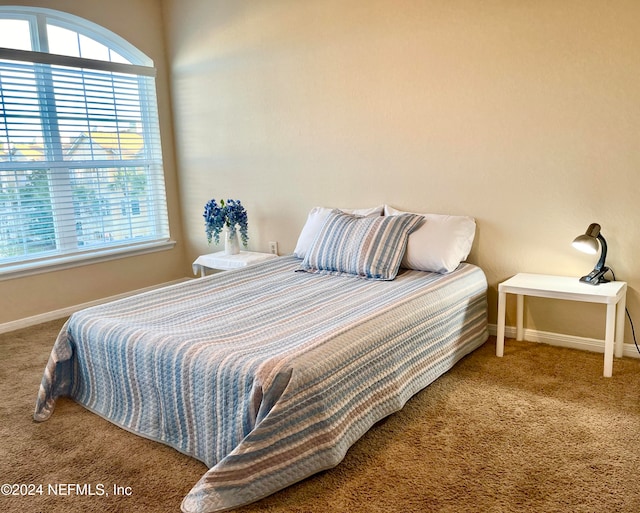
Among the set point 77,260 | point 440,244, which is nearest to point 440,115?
point 440,244

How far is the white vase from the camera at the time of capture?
13.6 feet

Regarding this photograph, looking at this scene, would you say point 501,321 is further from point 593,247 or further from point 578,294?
point 593,247

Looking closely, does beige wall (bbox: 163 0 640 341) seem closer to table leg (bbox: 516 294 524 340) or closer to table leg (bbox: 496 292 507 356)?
table leg (bbox: 516 294 524 340)

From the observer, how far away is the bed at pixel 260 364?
5.88ft

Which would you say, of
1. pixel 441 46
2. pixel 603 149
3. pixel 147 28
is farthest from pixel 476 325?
pixel 147 28

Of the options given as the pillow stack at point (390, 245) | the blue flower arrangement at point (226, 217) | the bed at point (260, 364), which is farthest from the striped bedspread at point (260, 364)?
the blue flower arrangement at point (226, 217)

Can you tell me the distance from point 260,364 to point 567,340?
6.77 ft

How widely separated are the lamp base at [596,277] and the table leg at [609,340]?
230 millimetres

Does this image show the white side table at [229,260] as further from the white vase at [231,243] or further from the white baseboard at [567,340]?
the white baseboard at [567,340]

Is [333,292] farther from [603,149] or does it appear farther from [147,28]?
[147,28]

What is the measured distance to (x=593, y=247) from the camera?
8.75ft

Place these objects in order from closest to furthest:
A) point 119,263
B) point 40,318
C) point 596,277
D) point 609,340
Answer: point 609,340, point 596,277, point 40,318, point 119,263

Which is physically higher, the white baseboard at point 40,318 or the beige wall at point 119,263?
the beige wall at point 119,263

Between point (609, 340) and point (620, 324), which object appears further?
point (620, 324)
